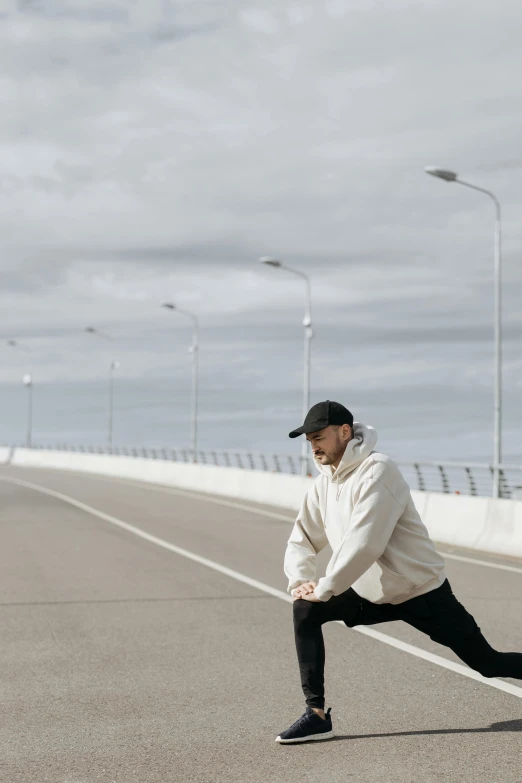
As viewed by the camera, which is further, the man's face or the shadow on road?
the shadow on road

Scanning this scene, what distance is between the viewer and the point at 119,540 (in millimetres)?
19438

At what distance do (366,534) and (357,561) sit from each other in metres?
0.14

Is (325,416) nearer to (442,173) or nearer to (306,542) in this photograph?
(306,542)

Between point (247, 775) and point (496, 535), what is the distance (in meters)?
12.9

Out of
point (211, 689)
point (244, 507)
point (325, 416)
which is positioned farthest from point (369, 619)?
point (244, 507)

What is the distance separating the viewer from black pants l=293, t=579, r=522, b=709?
6137 mm

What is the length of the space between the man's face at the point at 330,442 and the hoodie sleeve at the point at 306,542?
29 cm

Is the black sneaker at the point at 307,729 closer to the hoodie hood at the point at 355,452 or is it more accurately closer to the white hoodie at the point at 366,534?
the white hoodie at the point at 366,534

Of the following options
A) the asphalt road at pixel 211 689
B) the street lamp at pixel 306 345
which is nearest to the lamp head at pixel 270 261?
the street lamp at pixel 306 345

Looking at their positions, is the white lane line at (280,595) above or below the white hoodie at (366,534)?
below

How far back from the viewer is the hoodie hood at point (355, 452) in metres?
5.98

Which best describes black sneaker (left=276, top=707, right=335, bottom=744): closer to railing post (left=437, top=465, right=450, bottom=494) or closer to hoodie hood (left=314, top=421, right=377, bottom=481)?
hoodie hood (left=314, top=421, right=377, bottom=481)

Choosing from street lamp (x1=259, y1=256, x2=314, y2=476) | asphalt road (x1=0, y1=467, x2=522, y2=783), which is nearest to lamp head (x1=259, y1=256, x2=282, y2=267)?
street lamp (x1=259, y1=256, x2=314, y2=476)

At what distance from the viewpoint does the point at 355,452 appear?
5.99 meters
